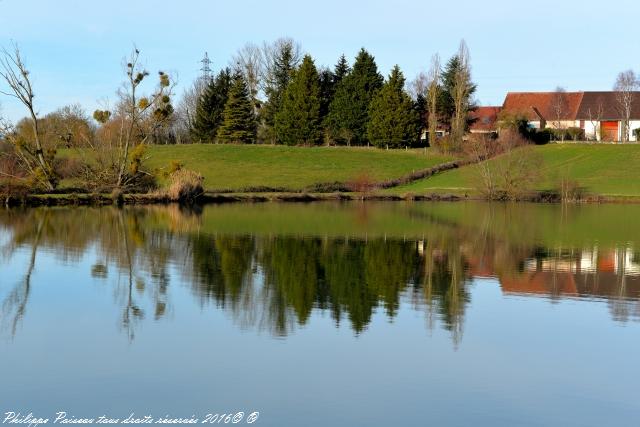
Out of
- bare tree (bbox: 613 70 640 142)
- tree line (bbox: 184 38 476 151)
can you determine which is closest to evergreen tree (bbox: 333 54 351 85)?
tree line (bbox: 184 38 476 151)

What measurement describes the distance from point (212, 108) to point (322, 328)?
67.2 meters

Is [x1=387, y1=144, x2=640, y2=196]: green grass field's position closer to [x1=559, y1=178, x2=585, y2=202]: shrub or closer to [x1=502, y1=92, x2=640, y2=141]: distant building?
[x1=559, y1=178, x2=585, y2=202]: shrub

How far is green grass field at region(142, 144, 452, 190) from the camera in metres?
57.1

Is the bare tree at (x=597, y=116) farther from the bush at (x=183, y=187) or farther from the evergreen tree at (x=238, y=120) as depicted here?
the bush at (x=183, y=187)

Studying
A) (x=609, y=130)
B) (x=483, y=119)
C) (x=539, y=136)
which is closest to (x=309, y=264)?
(x=539, y=136)

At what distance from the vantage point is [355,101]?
72.1 meters

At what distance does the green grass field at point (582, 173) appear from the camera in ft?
175

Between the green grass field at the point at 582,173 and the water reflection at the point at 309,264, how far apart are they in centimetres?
2017

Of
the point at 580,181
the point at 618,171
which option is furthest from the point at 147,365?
the point at 618,171

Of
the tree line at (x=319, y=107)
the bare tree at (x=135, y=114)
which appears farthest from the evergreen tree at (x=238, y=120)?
the bare tree at (x=135, y=114)

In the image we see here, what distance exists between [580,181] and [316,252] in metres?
37.4

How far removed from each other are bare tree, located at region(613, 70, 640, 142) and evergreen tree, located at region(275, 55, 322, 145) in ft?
96.6

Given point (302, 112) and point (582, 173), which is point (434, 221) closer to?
point (582, 173)

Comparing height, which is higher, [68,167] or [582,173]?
[68,167]
